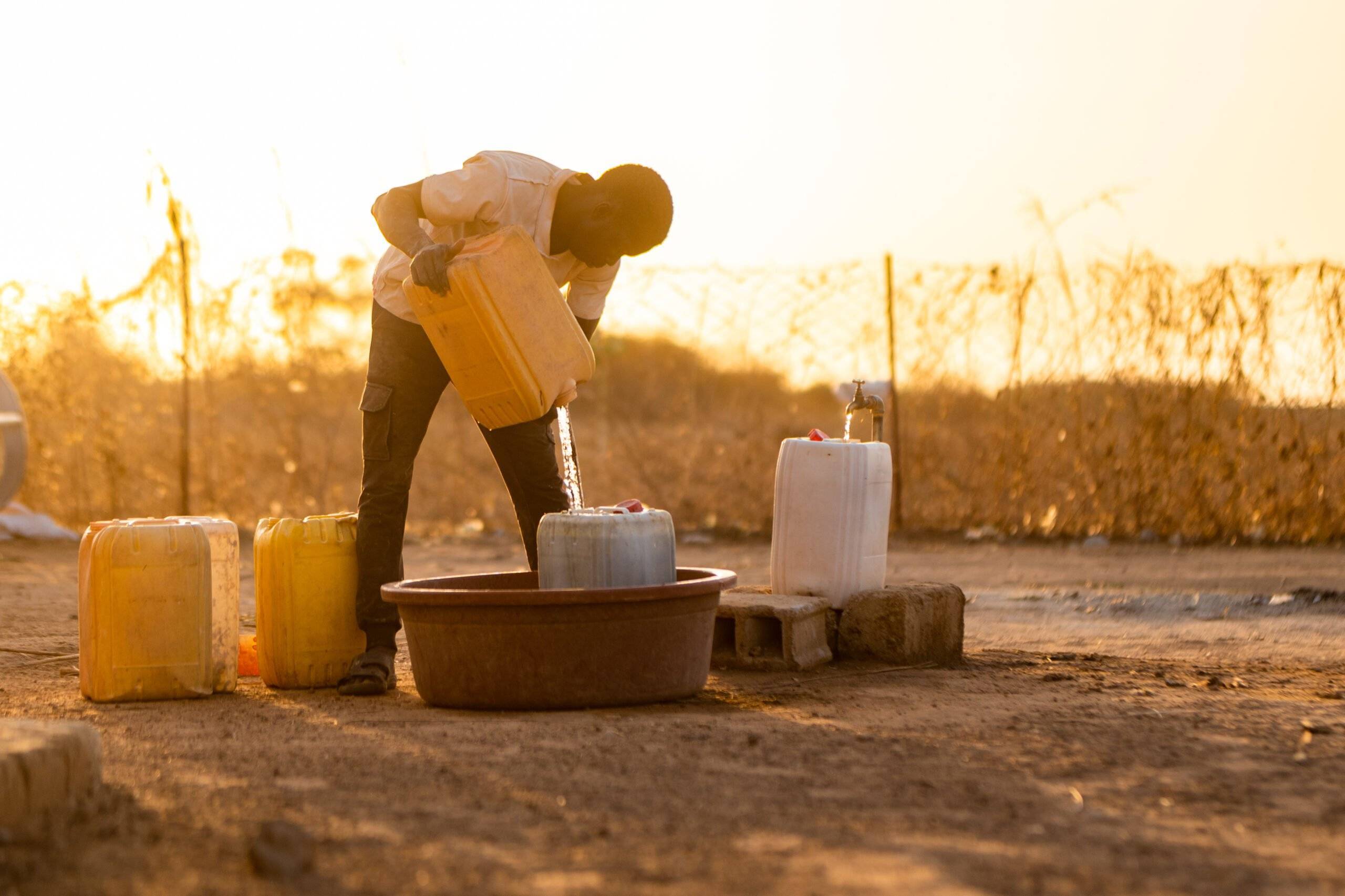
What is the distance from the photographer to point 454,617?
3.54 meters

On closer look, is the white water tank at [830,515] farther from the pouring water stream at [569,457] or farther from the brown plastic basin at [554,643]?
the brown plastic basin at [554,643]

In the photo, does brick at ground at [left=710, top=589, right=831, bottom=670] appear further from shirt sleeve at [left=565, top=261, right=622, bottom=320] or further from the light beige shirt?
the light beige shirt

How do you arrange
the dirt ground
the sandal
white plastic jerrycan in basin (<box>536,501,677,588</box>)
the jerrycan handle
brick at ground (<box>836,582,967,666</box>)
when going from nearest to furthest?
the dirt ground < white plastic jerrycan in basin (<box>536,501,677,588</box>) < the jerrycan handle < the sandal < brick at ground (<box>836,582,967,666</box>)

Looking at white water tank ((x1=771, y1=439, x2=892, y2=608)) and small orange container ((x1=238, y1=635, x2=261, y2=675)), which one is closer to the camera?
white water tank ((x1=771, y1=439, x2=892, y2=608))

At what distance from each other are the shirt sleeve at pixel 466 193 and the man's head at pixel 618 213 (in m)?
0.19

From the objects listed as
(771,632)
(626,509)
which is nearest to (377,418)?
(626,509)

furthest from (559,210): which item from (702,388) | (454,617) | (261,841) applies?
(702,388)

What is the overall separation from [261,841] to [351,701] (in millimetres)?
1676

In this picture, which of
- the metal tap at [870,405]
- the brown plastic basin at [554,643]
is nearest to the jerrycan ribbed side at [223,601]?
the brown plastic basin at [554,643]

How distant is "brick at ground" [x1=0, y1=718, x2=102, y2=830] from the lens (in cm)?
235

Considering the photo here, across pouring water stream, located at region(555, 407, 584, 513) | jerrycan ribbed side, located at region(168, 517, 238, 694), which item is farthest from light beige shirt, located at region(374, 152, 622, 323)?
jerrycan ribbed side, located at region(168, 517, 238, 694)

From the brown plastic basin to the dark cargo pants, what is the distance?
1.32 ft

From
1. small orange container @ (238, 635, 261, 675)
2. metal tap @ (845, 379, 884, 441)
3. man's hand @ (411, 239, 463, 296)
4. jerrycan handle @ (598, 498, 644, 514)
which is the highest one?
man's hand @ (411, 239, 463, 296)

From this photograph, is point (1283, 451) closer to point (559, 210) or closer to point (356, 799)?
point (559, 210)
